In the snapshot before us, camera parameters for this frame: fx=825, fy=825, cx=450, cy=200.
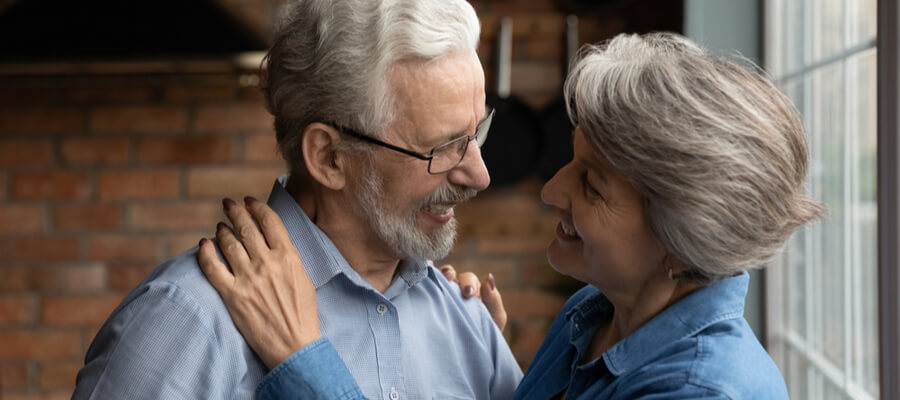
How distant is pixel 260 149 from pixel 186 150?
0.24 m

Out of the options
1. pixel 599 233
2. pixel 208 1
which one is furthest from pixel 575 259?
pixel 208 1

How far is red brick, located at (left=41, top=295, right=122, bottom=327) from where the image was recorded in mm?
2762

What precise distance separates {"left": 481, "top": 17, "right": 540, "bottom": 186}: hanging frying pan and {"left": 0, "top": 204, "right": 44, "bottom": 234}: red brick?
1.49m

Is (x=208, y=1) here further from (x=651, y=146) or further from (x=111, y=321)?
(x=651, y=146)

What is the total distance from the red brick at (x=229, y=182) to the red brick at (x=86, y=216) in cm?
26

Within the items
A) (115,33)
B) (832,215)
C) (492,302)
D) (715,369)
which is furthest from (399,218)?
(115,33)

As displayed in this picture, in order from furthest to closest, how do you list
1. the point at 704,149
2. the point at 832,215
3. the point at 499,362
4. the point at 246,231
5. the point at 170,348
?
1. the point at 832,215
2. the point at 499,362
3. the point at 246,231
4. the point at 170,348
5. the point at 704,149

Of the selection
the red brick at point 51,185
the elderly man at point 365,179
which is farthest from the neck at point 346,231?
the red brick at point 51,185

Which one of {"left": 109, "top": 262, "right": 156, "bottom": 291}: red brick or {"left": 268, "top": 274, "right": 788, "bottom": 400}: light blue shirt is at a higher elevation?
{"left": 268, "top": 274, "right": 788, "bottom": 400}: light blue shirt

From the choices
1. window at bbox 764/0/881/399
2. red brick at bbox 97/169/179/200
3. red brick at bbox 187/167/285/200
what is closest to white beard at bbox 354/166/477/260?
window at bbox 764/0/881/399

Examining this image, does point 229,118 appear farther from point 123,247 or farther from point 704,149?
point 704,149

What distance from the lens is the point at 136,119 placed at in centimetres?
274

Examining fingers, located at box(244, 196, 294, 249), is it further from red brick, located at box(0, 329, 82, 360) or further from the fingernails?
red brick, located at box(0, 329, 82, 360)

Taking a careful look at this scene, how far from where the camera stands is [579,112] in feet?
3.38
